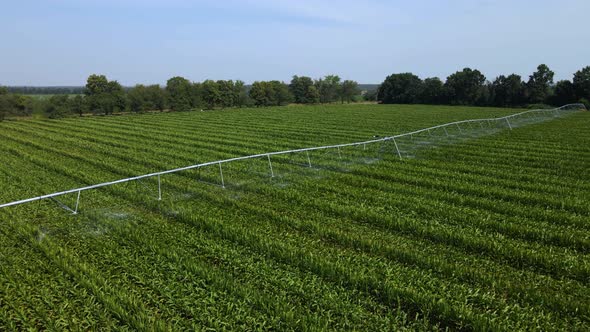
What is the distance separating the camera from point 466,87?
92.8 metres

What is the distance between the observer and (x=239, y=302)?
6.88m

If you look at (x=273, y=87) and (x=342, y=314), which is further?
(x=273, y=87)

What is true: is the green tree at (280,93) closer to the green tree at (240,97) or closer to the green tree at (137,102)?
the green tree at (240,97)

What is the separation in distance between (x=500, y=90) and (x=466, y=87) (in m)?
8.16

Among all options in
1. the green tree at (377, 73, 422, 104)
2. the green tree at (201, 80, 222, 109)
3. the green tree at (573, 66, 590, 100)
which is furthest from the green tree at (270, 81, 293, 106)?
the green tree at (573, 66, 590, 100)

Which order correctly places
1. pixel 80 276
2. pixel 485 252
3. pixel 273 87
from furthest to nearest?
pixel 273 87 < pixel 485 252 < pixel 80 276

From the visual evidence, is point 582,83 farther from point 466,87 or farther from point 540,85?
point 466,87

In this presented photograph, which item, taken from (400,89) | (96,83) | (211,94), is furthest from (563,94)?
(96,83)

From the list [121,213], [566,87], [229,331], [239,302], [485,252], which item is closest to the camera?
[229,331]

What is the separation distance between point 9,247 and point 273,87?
106 metres

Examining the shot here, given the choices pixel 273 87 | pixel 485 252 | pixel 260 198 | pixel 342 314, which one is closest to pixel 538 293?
pixel 485 252

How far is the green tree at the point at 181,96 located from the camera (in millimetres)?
85375

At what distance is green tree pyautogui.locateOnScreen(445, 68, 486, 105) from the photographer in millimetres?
91312

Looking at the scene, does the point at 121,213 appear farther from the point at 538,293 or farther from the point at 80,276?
the point at 538,293
